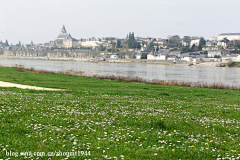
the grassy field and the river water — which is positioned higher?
the grassy field

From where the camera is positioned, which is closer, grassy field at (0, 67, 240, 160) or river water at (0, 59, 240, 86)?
grassy field at (0, 67, 240, 160)

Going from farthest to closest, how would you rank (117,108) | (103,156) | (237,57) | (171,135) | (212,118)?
(237,57)
(117,108)
(212,118)
(171,135)
(103,156)

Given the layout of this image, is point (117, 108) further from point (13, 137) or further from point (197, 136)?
point (13, 137)

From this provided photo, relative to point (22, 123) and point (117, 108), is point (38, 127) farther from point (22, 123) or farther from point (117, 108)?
point (117, 108)

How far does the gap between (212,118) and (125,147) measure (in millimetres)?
6335

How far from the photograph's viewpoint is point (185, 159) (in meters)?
7.36

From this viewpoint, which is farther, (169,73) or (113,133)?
(169,73)

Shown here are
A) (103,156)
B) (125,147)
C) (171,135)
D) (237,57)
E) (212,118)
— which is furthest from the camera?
(237,57)

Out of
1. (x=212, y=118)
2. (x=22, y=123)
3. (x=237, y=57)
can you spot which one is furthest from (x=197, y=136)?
(x=237, y=57)

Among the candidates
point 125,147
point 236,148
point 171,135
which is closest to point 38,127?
point 125,147

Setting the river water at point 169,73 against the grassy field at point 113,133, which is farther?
the river water at point 169,73

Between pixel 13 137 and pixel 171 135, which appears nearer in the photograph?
pixel 13 137

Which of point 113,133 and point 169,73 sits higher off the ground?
point 113,133

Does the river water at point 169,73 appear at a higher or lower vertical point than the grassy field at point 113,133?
lower
